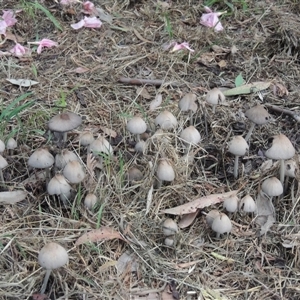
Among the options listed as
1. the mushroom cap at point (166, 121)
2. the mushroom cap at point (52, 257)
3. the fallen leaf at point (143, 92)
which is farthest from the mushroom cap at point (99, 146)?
the fallen leaf at point (143, 92)

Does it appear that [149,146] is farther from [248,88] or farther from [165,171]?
[248,88]

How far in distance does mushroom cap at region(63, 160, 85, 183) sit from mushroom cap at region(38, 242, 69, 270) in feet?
1.54

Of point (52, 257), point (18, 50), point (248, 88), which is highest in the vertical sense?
point (52, 257)

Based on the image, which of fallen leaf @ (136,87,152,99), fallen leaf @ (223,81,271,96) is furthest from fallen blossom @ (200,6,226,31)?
fallen leaf @ (136,87,152,99)

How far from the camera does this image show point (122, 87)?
3580mm

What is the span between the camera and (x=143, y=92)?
3.51m

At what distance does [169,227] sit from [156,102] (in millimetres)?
1107

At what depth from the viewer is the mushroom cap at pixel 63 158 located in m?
2.62

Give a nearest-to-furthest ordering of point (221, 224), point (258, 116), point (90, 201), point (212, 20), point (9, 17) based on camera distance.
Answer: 1. point (221, 224)
2. point (90, 201)
3. point (258, 116)
4. point (9, 17)
5. point (212, 20)

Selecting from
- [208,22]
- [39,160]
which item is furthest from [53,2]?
[39,160]

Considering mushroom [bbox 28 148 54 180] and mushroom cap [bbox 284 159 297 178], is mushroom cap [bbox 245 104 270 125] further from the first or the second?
mushroom [bbox 28 148 54 180]

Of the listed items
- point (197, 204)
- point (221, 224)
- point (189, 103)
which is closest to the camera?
point (221, 224)

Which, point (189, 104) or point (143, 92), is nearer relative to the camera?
point (189, 104)

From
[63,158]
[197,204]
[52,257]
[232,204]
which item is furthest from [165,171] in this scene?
[52,257]
